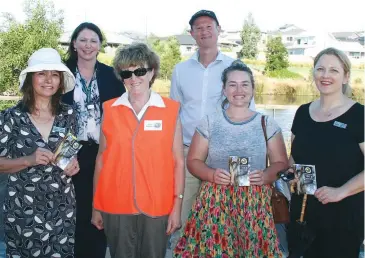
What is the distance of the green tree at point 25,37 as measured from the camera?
60.1 ft

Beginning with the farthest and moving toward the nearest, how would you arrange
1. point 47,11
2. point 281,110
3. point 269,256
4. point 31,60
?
point 47,11 < point 281,110 < point 31,60 < point 269,256

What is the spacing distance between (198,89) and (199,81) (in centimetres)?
8

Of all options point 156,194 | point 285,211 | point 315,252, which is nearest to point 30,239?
point 156,194

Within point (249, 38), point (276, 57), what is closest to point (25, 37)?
point (276, 57)

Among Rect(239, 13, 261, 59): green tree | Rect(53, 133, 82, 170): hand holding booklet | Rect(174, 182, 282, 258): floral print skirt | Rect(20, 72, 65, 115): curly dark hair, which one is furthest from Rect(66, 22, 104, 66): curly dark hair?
Rect(239, 13, 261, 59): green tree

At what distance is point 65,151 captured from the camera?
2814 millimetres

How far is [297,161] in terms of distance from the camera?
3.02m

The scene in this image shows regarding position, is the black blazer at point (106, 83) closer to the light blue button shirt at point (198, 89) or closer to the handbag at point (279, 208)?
the light blue button shirt at point (198, 89)

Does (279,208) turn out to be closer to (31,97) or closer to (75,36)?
(31,97)

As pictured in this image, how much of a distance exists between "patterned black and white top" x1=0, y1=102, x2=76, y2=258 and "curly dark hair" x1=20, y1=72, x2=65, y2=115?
61 mm

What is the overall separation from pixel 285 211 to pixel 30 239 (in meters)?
1.65

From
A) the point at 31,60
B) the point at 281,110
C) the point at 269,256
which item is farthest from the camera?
the point at 281,110

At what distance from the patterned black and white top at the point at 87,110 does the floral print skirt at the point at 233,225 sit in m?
1.21

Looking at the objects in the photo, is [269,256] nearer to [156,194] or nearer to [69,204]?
[156,194]
